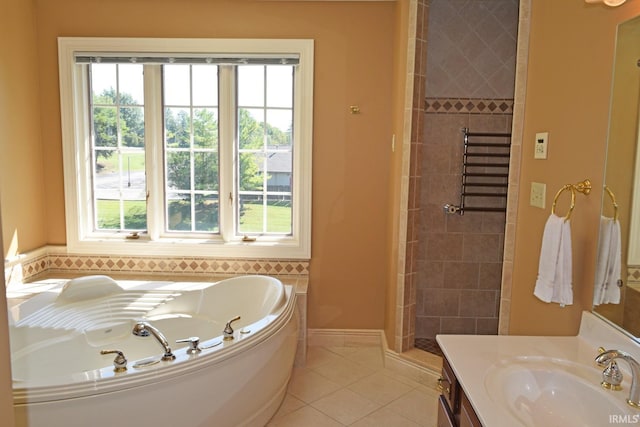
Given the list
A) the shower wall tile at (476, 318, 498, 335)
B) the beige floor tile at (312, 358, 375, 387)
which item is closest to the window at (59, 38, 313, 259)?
the beige floor tile at (312, 358, 375, 387)

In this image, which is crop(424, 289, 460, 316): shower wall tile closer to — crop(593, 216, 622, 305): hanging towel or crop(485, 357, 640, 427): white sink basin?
crop(593, 216, 622, 305): hanging towel

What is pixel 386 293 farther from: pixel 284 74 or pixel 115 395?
pixel 115 395

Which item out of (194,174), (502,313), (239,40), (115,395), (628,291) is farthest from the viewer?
(194,174)

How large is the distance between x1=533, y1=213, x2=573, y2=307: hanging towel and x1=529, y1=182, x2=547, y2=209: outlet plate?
25 centimetres

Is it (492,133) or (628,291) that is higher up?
(492,133)

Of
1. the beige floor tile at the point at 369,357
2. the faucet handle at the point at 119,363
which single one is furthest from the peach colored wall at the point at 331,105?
the faucet handle at the point at 119,363

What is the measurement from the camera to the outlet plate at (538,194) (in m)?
1.97

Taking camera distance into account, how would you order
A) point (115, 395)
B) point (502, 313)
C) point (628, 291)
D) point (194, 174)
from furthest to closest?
1. point (194, 174)
2. point (502, 313)
3. point (115, 395)
4. point (628, 291)

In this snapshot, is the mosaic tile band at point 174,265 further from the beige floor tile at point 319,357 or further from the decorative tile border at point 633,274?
the decorative tile border at point 633,274

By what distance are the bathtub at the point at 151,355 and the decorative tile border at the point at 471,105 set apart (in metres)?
1.79

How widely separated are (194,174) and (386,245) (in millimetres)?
1597

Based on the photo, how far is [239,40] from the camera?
135 inches

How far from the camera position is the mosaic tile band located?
3.62 meters

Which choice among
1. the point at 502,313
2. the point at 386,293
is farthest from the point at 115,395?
the point at 386,293
